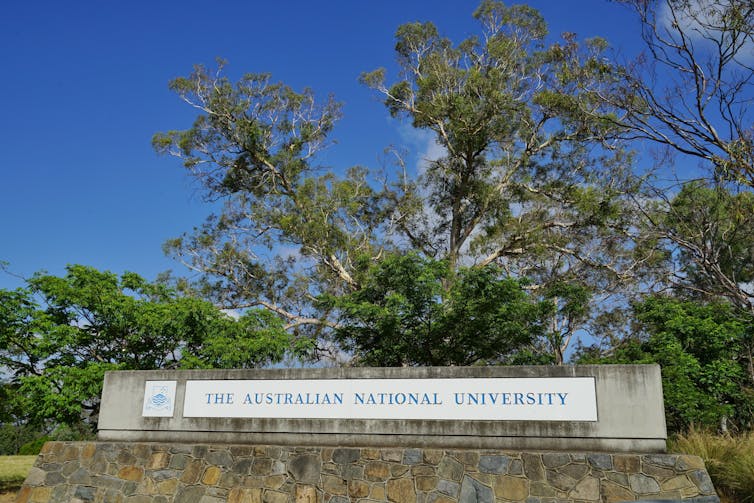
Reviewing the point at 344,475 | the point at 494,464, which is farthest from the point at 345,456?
the point at 494,464

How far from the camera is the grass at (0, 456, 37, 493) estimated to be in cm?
1627

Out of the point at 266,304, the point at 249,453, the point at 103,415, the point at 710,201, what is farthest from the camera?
the point at 266,304

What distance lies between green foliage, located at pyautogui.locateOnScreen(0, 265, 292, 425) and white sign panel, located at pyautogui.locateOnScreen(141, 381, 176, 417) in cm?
369

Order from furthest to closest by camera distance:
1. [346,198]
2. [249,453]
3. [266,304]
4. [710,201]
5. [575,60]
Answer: [266,304] → [346,198] → [710,201] → [575,60] → [249,453]

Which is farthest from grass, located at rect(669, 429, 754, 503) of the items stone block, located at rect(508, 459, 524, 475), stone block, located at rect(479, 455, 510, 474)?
stone block, located at rect(479, 455, 510, 474)

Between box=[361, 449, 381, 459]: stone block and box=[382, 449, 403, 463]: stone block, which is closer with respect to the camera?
box=[382, 449, 403, 463]: stone block

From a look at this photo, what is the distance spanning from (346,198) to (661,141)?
14304mm

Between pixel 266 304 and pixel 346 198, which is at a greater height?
pixel 346 198

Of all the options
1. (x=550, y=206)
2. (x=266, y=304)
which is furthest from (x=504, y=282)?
(x=266, y=304)

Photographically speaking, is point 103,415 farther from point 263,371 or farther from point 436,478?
point 436,478

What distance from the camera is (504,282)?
1462 cm

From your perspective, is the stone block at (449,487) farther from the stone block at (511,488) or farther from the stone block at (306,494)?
the stone block at (306,494)

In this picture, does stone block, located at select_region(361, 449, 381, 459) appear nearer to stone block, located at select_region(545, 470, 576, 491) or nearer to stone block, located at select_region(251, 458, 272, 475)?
stone block, located at select_region(251, 458, 272, 475)

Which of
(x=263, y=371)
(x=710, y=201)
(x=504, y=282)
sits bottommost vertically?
(x=263, y=371)
